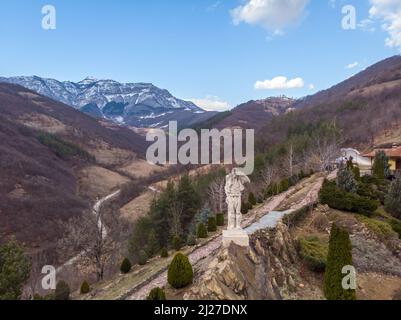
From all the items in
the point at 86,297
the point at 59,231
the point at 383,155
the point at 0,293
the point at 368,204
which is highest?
the point at 383,155

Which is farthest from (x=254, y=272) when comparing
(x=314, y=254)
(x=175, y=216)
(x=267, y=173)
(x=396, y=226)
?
(x=267, y=173)

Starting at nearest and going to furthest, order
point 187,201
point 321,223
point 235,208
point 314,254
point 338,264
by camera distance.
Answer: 1. point 338,264
2. point 235,208
3. point 314,254
4. point 321,223
5. point 187,201

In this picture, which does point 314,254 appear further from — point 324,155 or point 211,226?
point 324,155

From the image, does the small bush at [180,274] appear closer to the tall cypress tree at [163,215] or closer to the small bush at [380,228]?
the small bush at [380,228]

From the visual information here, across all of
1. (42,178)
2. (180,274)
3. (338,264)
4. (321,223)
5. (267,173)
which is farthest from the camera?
(42,178)

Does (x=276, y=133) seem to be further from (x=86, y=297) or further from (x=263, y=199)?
(x=86, y=297)
